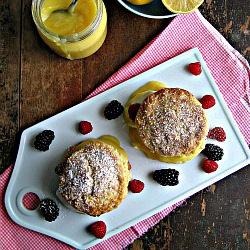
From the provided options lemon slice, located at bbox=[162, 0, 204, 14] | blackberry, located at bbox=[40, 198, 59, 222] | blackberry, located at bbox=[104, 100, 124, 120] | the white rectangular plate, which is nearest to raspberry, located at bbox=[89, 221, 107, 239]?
the white rectangular plate

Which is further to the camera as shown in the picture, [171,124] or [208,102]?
[208,102]

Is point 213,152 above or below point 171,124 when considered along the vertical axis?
below

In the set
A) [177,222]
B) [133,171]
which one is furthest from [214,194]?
[133,171]

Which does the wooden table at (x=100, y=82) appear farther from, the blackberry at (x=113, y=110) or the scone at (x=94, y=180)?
the scone at (x=94, y=180)

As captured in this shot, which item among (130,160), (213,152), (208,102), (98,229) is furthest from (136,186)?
(208,102)

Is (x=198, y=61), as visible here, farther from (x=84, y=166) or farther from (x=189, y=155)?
(x=84, y=166)

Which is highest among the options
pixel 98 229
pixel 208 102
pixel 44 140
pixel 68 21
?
pixel 68 21

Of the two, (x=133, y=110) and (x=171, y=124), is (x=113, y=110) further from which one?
(x=171, y=124)
